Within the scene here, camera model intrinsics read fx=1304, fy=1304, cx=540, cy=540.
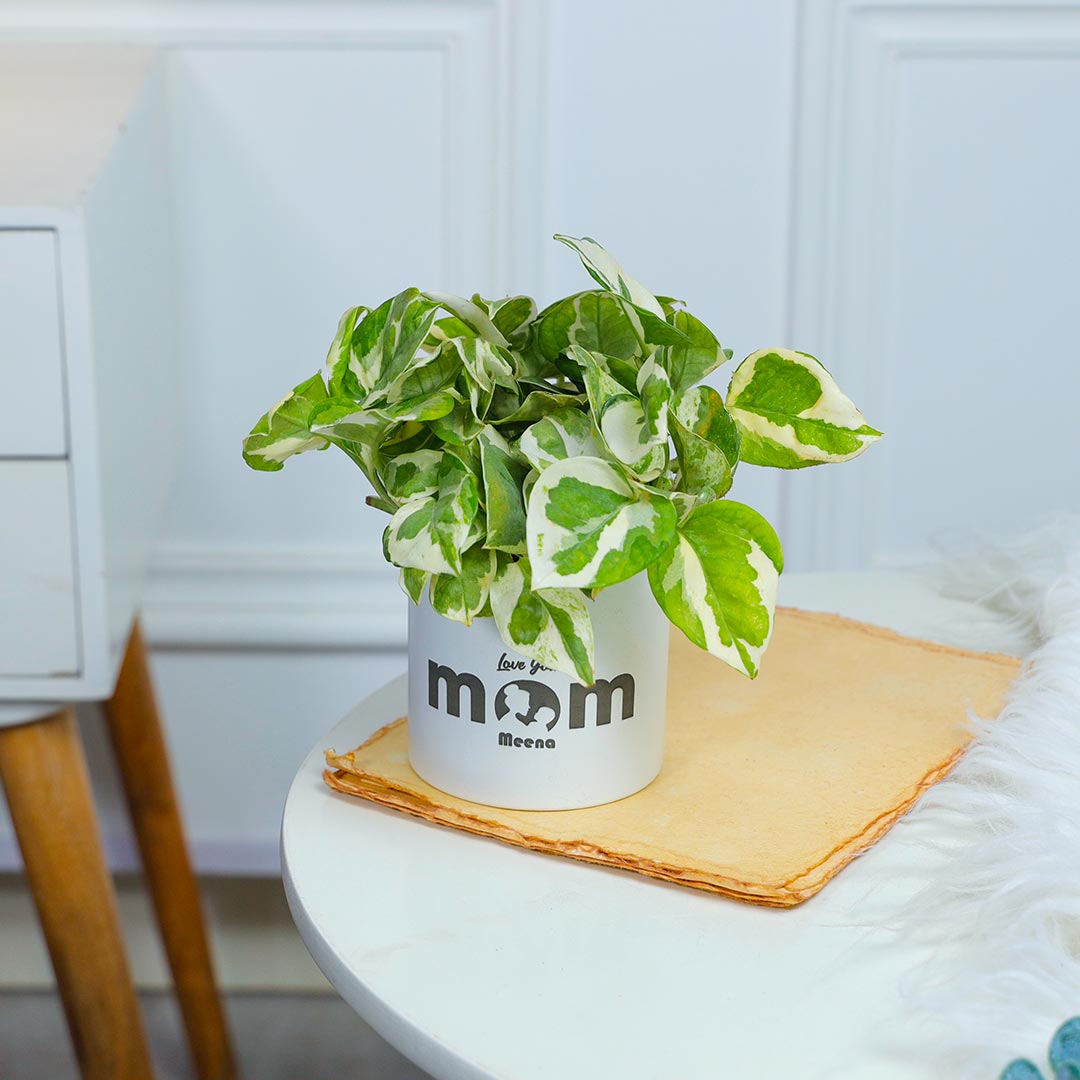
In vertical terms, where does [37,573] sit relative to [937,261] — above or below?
below

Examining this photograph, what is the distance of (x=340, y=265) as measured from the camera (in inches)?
40.5

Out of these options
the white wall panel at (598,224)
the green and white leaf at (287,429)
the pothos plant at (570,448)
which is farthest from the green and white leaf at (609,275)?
the white wall panel at (598,224)

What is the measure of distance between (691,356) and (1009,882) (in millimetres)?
198

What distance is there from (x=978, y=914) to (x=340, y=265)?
77cm

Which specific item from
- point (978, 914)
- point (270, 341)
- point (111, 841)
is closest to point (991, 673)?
point (978, 914)

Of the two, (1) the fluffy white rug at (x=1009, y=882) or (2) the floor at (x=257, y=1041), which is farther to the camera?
(2) the floor at (x=257, y=1041)

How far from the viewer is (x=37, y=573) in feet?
2.38

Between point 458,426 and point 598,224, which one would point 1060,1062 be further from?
point 598,224

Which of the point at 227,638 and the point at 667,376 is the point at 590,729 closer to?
the point at 667,376

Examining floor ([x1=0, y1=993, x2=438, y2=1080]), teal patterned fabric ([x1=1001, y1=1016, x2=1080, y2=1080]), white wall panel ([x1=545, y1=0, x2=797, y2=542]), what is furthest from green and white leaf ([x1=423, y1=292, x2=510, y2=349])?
floor ([x1=0, y1=993, x2=438, y2=1080])

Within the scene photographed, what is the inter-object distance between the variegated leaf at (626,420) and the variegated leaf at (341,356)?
0.31 ft

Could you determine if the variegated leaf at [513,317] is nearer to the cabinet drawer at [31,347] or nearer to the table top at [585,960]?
the table top at [585,960]

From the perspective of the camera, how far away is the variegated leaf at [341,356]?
464 millimetres

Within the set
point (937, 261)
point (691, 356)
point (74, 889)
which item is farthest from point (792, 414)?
point (937, 261)
